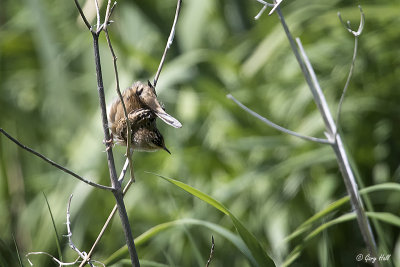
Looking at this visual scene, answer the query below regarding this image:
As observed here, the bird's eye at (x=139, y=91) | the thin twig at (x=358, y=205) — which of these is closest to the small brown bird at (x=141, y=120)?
the bird's eye at (x=139, y=91)

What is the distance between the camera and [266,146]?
6.79 feet

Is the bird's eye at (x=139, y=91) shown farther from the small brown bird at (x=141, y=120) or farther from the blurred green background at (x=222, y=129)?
the blurred green background at (x=222, y=129)

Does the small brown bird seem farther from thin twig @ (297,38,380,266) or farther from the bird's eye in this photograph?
thin twig @ (297,38,380,266)

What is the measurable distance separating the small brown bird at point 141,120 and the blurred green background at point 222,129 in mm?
981

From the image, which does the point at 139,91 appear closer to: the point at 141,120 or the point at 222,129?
the point at 141,120

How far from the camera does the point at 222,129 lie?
2.29 m

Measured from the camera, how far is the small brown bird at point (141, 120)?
0.99m

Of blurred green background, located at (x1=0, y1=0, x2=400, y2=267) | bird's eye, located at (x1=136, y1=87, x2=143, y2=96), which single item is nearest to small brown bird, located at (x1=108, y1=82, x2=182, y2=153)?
bird's eye, located at (x1=136, y1=87, x2=143, y2=96)

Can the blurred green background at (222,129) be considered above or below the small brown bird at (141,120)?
above

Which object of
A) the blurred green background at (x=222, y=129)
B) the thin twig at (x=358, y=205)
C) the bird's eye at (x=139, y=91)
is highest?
the blurred green background at (x=222, y=129)

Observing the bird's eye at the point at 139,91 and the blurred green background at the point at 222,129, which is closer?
the bird's eye at the point at 139,91

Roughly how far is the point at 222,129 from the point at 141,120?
1311 mm

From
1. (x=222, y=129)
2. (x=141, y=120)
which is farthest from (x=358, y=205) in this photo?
(x=222, y=129)

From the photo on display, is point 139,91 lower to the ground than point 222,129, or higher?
lower
